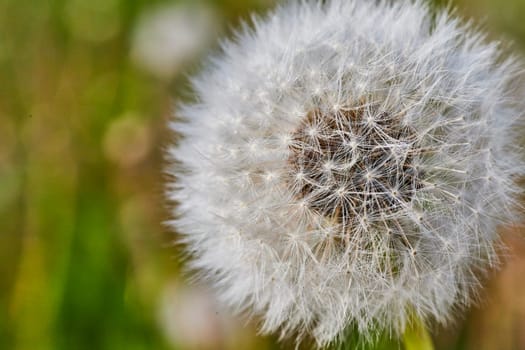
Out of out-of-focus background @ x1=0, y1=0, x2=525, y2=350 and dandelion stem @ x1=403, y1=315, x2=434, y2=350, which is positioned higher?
out-of-focus background @ x1=0, y1=0, x2=525, y2=350

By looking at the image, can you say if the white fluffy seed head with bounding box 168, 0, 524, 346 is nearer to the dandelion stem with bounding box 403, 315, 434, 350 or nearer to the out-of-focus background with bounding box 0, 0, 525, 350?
the dandelion stem with bounding box 403, 315, 434, 350

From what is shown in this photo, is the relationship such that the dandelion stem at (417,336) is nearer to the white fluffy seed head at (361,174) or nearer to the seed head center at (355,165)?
the white fluffy seed head at (361,174)

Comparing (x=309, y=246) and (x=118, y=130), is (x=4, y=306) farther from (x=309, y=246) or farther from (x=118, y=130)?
(x=309, y=246)

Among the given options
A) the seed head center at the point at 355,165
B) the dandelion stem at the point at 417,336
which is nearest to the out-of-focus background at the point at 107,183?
the dandelion stem at the point at 417,336

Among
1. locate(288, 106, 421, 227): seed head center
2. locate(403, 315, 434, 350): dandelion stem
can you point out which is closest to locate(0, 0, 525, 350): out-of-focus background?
locate(403, 315, 434, 350): dandelion stem

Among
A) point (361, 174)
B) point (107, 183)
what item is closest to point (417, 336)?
point (361, 174)

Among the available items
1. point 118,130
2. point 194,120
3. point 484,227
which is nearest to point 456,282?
point 484,227
